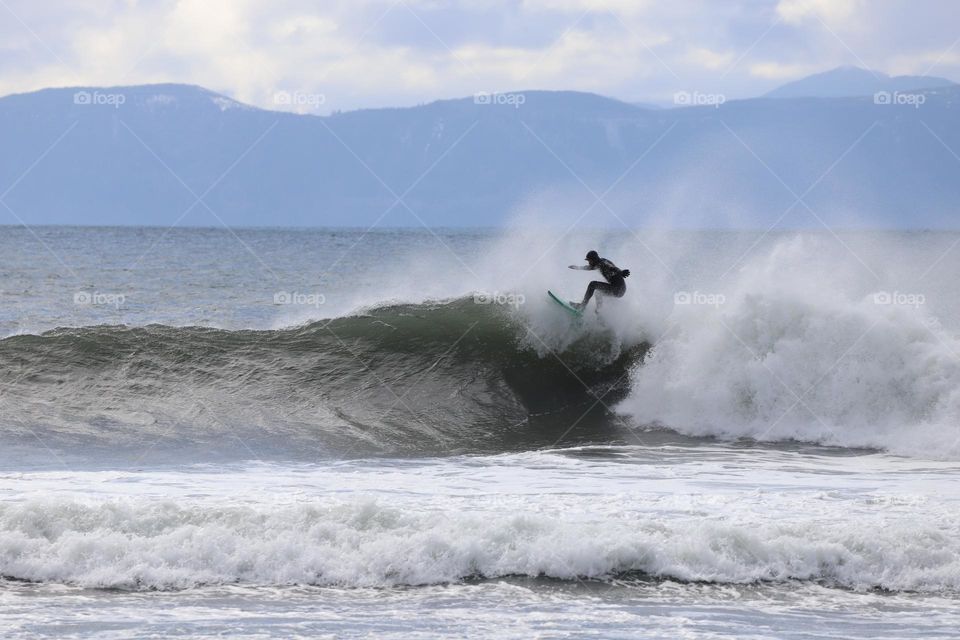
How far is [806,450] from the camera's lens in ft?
42.5

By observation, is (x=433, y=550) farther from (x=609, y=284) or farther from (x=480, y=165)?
(x=480, y=165)

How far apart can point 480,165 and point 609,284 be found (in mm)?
165403

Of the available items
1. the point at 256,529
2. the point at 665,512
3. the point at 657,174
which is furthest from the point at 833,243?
the point at 657,174

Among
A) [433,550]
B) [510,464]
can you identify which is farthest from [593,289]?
[433,550]

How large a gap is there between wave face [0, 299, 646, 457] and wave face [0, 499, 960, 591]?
12.2 ft

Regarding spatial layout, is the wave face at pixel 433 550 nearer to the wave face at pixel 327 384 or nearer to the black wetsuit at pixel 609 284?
the wave face at pixel 327 384

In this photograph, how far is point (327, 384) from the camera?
52.0 feet

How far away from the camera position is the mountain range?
490ft

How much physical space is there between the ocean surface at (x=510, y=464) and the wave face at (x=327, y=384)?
59mm

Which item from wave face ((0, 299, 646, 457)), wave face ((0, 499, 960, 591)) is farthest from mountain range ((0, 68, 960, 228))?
wave face ((0, 499, 960, 591))

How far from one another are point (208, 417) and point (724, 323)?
307 inches

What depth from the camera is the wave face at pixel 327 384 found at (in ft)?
44.2

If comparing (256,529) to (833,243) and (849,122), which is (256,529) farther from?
(849,122)

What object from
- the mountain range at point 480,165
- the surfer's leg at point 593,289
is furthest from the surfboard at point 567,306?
the mountain range at point 480,165
